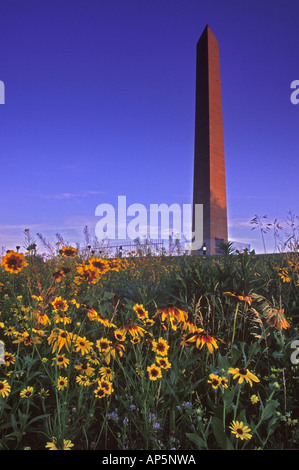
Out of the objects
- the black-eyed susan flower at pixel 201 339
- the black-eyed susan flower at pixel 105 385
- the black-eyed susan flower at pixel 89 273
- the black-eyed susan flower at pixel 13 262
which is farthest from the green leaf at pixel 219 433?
the black-eyed susan flower at pixel 13 262

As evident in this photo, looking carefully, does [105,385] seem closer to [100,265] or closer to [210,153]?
[100,265]

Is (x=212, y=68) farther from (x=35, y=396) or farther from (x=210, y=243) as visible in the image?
(x=35, y=396)

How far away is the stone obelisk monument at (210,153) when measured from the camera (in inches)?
617

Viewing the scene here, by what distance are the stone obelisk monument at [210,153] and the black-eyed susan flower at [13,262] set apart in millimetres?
13754

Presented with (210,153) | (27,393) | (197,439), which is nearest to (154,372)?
(197,439)

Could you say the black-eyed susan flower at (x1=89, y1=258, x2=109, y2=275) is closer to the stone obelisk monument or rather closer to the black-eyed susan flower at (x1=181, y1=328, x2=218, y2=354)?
the black-eyed susan flower at (x1=181, y1=328, x2=218, y2=354)

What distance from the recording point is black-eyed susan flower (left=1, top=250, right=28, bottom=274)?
6.75ft

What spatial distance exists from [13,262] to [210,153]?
578 inches

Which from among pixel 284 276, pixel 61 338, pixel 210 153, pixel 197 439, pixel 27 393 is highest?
pixel 210 153

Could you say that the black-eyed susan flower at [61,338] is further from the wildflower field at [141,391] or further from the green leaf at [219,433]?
the green leaf at [219,433]

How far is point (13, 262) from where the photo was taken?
2.09m

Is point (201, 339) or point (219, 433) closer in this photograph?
point (219, 433)
